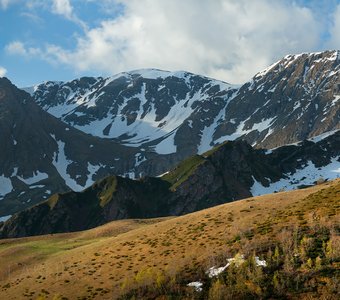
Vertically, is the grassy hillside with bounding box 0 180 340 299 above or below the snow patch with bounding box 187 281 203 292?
above

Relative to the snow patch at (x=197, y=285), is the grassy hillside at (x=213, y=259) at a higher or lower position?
higher

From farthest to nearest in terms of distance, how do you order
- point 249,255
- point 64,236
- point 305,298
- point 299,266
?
point 64,236 → point 249,255 → point 299,266 → point 305,298

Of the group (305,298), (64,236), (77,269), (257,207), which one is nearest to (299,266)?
(305,298)

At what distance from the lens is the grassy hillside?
37844 millimetres

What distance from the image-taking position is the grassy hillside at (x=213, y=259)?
124 ft

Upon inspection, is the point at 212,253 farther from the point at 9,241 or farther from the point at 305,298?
the point at 9,241

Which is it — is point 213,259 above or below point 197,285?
above

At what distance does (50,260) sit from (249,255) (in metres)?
32.3

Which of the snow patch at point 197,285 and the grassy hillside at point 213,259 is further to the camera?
the snow patch at point 197,285

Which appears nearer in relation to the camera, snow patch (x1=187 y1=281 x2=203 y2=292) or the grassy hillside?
the grassy hillside

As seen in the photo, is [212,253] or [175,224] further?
[175,224]

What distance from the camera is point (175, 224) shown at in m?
65.3

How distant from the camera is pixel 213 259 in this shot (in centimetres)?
4309

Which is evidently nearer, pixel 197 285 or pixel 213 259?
pixel 197 285
